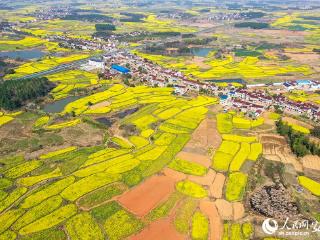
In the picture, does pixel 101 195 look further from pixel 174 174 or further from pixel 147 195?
pixel 174 174

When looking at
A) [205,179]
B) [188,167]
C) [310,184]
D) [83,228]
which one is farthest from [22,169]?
[310,184]

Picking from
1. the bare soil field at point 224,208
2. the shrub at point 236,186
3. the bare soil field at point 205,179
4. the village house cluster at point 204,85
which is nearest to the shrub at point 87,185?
the bare soil field at point 205,179

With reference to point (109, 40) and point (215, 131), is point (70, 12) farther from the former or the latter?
point (215, 131)

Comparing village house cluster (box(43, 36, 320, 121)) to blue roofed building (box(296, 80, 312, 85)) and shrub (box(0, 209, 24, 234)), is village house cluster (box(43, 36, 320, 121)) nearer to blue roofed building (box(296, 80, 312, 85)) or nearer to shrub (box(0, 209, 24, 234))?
blue roofed building (box(296, 80, 312, 85))

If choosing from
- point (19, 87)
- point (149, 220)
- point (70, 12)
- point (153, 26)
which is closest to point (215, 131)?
point (149, 220)

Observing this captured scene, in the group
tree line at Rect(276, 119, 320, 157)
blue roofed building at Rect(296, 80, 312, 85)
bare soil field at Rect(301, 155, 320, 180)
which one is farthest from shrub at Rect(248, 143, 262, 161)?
blue roofed building at Rect(296, 80, 312, 85)

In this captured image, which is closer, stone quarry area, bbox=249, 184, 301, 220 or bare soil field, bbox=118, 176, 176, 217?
stone quarry area, bbox=249, 184, 301, 220
